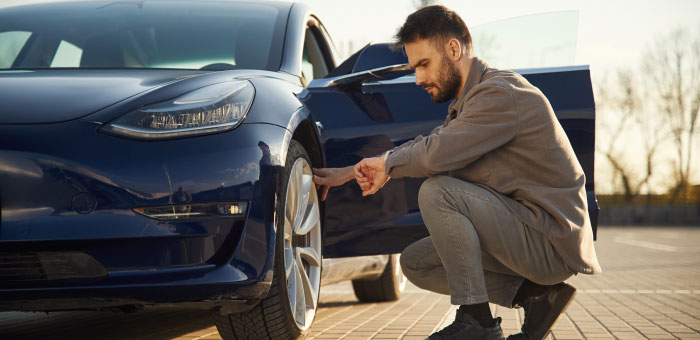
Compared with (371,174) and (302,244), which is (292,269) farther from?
(371,174)

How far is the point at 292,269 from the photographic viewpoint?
9.29ft

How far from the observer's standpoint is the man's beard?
285 cm

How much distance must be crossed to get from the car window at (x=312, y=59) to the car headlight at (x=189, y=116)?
155 cm

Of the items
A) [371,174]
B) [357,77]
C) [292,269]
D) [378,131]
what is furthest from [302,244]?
[357,77]

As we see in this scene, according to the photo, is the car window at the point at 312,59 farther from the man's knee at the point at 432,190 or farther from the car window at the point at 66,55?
the man's knee at the point at 432,190

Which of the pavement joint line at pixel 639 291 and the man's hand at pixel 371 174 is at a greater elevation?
the man's hand at pixel 371 174

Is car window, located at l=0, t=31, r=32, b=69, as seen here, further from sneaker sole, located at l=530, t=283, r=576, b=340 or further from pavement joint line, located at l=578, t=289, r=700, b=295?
pavement joint line, located at l=578, t=289, r=700, b=295

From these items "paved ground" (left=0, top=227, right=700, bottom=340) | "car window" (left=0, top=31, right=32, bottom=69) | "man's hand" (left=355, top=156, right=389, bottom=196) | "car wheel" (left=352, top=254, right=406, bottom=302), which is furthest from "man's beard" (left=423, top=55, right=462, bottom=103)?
"car wheel" (left=352, top=254, right=406, bottom=302)

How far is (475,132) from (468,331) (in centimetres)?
67

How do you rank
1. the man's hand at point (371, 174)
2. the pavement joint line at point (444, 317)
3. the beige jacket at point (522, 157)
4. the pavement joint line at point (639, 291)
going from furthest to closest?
the pavement joint line at point (639, 291) < the pavement joint line at point (444, 317) < the man's hand at point (371, 174) < the beige jacket at point (522, 157)

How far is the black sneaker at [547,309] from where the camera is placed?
9.07 ft

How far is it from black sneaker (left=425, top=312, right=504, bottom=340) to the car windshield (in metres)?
1.41

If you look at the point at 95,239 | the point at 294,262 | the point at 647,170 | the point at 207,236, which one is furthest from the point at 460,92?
the point at 647,170

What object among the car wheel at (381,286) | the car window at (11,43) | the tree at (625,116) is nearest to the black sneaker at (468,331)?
the car window at (11,43)
